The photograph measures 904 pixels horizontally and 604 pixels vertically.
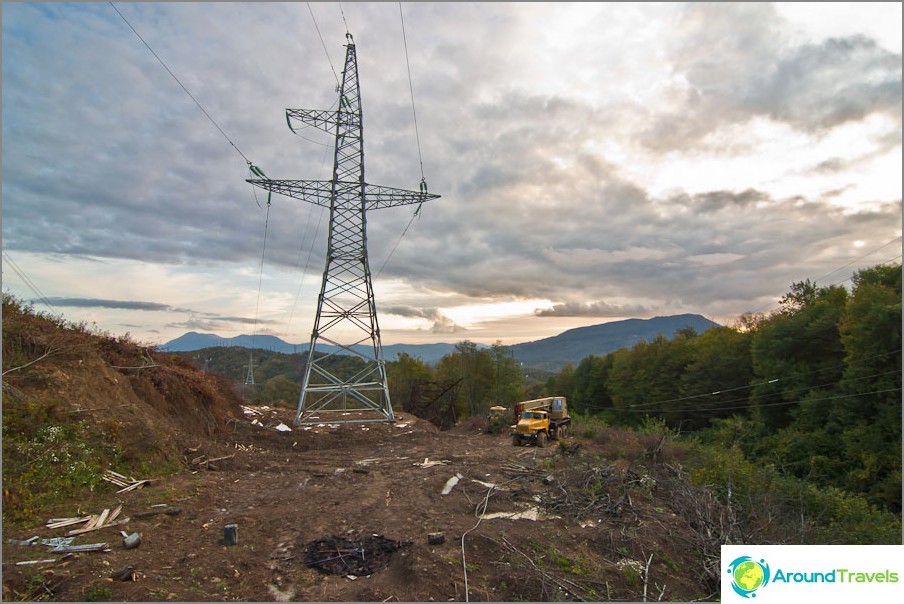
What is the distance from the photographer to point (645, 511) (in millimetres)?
9312

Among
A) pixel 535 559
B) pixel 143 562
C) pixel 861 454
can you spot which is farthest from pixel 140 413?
pixel 861 454

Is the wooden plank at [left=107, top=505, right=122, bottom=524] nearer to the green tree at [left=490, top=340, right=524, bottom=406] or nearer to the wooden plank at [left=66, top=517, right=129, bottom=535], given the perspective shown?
the wooden plank at [left=66, top=517, right=129, bottom=535]

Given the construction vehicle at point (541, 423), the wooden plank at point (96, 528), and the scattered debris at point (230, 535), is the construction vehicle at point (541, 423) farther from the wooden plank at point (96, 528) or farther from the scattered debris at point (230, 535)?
the wooden plank at point (96, 528)

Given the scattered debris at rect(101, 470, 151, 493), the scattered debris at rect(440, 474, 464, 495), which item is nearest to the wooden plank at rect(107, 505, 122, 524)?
the scattered debris at rect(101, 470, 151, 493)

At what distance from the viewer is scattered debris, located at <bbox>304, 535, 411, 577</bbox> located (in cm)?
645

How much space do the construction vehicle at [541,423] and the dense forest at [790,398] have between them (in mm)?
1400

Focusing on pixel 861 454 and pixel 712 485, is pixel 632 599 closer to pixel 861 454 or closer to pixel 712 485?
pixel 712 485

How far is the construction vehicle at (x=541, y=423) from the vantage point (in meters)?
18.0

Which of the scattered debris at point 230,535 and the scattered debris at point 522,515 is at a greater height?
the scattered debris at point 230,535

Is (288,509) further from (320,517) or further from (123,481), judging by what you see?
(123,481)

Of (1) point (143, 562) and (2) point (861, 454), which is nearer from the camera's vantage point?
(1) point (143, 562)

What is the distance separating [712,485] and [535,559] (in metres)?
6.57
